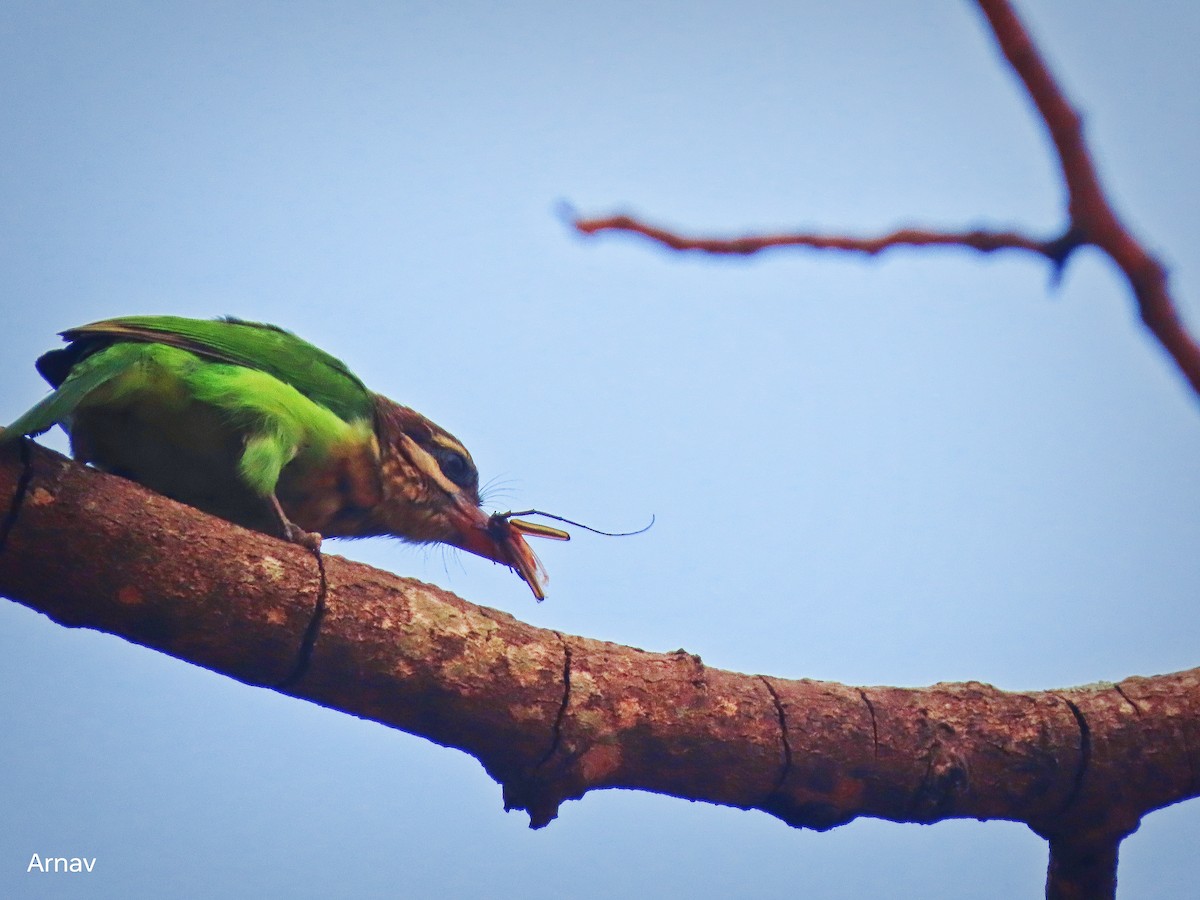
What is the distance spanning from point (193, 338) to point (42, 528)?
5.48ft

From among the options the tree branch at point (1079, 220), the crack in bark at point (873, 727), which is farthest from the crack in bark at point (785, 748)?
the tree branch at point (1079, 220)

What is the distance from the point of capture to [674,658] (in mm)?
4051

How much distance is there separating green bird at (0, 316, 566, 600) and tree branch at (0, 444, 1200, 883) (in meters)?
0.67

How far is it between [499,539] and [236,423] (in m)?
1.59

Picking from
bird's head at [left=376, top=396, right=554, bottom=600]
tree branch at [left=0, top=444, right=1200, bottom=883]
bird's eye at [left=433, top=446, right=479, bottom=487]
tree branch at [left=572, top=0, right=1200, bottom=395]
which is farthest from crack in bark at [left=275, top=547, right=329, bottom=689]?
tree branch at [left=572, top=0, right=1200, bottom=395]

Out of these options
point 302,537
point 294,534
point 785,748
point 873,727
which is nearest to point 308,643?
point 302,537

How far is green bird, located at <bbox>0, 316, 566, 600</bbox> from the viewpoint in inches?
178

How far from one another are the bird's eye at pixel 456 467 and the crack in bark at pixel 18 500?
2.62 metres

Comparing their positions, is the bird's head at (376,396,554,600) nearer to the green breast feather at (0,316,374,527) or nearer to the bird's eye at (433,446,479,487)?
the bird's eye at (433,446,479,487)

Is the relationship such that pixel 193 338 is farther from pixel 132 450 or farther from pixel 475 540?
pixel 475 540

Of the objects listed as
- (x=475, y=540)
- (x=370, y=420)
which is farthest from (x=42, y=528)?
(x=475, y=540)

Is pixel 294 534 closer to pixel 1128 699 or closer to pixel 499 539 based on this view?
pixel 499 539

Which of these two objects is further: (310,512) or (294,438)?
(310,512)

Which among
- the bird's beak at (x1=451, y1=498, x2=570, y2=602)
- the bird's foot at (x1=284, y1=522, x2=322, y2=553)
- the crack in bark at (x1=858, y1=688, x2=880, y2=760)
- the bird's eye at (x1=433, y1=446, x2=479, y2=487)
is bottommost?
the crack in bark at (x1=858, y1=688, x2=880, y2=760)
